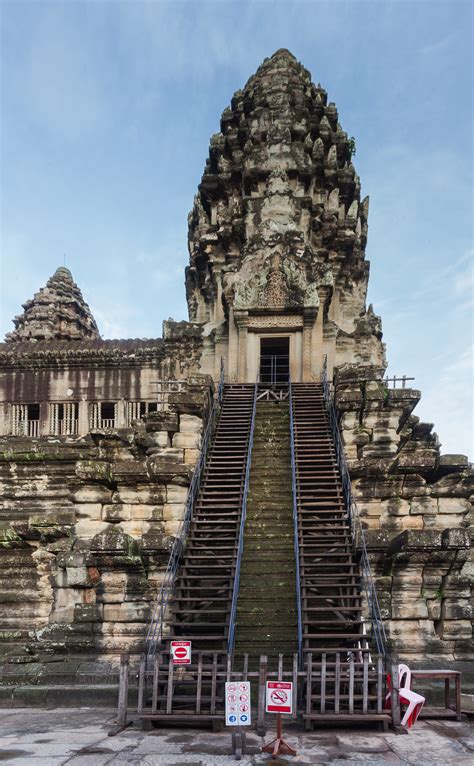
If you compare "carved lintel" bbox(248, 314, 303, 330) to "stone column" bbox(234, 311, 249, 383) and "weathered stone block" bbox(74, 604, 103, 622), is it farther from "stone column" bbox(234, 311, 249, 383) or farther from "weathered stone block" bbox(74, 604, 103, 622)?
"weathered stone block" bbox(74, 604, 103, 622)

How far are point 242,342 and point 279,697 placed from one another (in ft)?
39.7

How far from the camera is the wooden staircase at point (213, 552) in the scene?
9.14m

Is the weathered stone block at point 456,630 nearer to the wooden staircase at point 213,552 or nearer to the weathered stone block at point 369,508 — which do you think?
the weathered stone block at point 369,508

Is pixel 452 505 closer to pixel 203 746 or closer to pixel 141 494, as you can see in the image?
pixel 141 494

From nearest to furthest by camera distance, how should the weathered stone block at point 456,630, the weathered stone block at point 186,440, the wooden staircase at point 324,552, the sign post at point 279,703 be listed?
1. the sign post at point 279,703
2. the wooden staircase at point 324,552
3. the weathered stone block at point 456,630
4. the weathered stone block at point 186,440

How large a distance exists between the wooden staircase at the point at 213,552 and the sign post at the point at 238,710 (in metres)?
1.74

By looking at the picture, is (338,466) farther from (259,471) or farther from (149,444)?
(149,444)

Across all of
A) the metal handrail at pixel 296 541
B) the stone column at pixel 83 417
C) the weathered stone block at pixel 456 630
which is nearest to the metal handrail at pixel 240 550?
the metal handrail at pixel 296 541

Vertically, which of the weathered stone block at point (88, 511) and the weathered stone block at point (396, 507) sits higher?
the weathered stone block at point (396, 507)

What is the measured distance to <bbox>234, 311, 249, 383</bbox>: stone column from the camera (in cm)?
1762

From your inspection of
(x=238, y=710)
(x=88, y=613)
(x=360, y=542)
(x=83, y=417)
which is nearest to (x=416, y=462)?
(x=360, y=542)

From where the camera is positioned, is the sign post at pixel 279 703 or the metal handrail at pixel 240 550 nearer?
the sign post at pixel 279 703

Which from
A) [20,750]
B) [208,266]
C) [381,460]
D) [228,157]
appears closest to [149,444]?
[381,460]

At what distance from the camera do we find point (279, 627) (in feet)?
30.8
